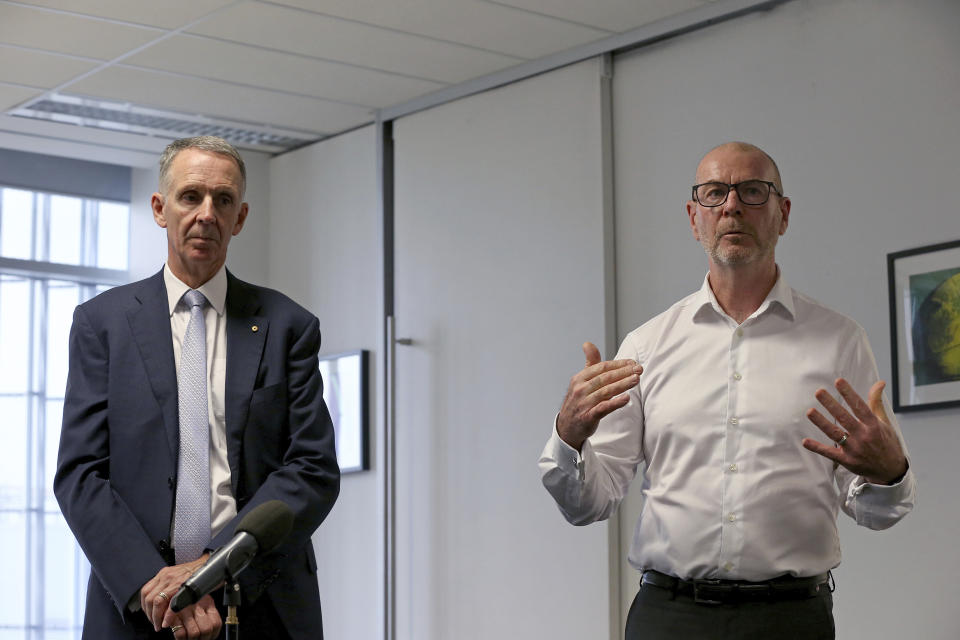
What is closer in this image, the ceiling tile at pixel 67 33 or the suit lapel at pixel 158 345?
the suit lapel at pixel 158 345

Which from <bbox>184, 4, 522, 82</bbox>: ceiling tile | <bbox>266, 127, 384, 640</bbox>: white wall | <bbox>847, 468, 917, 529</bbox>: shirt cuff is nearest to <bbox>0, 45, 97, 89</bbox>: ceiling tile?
<bbox>184, 4, 522, 82</bbox>: ceiling tile

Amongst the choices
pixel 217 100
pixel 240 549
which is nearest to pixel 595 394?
pixel 240 549

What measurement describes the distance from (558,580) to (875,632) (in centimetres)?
144

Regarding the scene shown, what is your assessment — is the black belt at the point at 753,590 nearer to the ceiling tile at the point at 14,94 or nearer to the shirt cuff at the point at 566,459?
the shirt cuff at the point at 566,459

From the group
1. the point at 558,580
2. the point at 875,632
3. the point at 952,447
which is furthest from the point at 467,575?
the point at 952,447

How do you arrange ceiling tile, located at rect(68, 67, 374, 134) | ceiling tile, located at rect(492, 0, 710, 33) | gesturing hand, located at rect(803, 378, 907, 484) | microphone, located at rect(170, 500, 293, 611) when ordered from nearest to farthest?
microphone, located at rect(170, 500, 293, 611) < gesturing hand, located at rect(803, 378, 907, 484) < ceiling tile, located at rect(492, 0, 710, 33) < ceiling tile, located at rect(68, 67, 374, 134)

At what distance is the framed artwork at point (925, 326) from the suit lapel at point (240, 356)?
226 centimetres

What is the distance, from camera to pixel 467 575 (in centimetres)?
566

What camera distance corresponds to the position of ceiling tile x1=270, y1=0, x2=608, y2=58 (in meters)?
4.84

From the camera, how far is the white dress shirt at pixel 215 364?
2.57 metres

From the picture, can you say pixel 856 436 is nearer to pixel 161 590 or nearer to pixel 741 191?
pixel 741 191

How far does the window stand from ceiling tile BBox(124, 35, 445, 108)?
1.65m

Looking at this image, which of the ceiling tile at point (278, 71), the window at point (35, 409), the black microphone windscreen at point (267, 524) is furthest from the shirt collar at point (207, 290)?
the window at point (35, 409)

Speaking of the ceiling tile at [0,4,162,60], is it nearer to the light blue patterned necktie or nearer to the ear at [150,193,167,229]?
the ear at [150,193,167,229]
